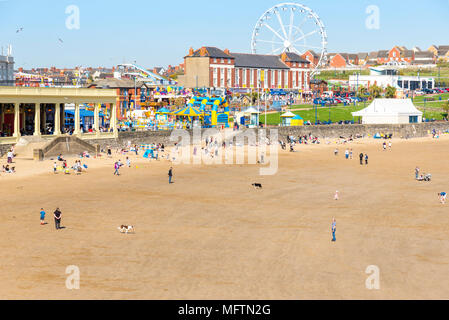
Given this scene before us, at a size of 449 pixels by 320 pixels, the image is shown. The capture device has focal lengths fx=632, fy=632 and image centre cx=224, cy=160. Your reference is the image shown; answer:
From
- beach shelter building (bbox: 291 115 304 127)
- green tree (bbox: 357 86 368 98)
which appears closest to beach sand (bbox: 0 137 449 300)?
beach shelter building (bbox: 291 115 304 127)

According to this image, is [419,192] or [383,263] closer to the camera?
[383,263]

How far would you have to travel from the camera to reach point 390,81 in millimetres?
152000

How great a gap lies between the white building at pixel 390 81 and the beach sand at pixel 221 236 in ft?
365

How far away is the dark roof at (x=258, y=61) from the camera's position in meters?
130

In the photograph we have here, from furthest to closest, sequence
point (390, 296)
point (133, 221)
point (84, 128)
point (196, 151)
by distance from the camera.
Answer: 1. point (84, 128)
2. point (196, 151)
3. point (133, 221)
4. point (390, 296)

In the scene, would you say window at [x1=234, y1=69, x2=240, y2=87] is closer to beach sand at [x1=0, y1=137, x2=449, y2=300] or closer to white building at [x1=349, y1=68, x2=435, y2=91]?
white building at [x1=349, y1=68, x2=435, y2=91]

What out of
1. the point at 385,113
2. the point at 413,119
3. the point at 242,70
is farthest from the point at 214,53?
the point at 413,119

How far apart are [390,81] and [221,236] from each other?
133970mm

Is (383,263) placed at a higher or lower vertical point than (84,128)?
lower

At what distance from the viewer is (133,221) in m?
28.6
